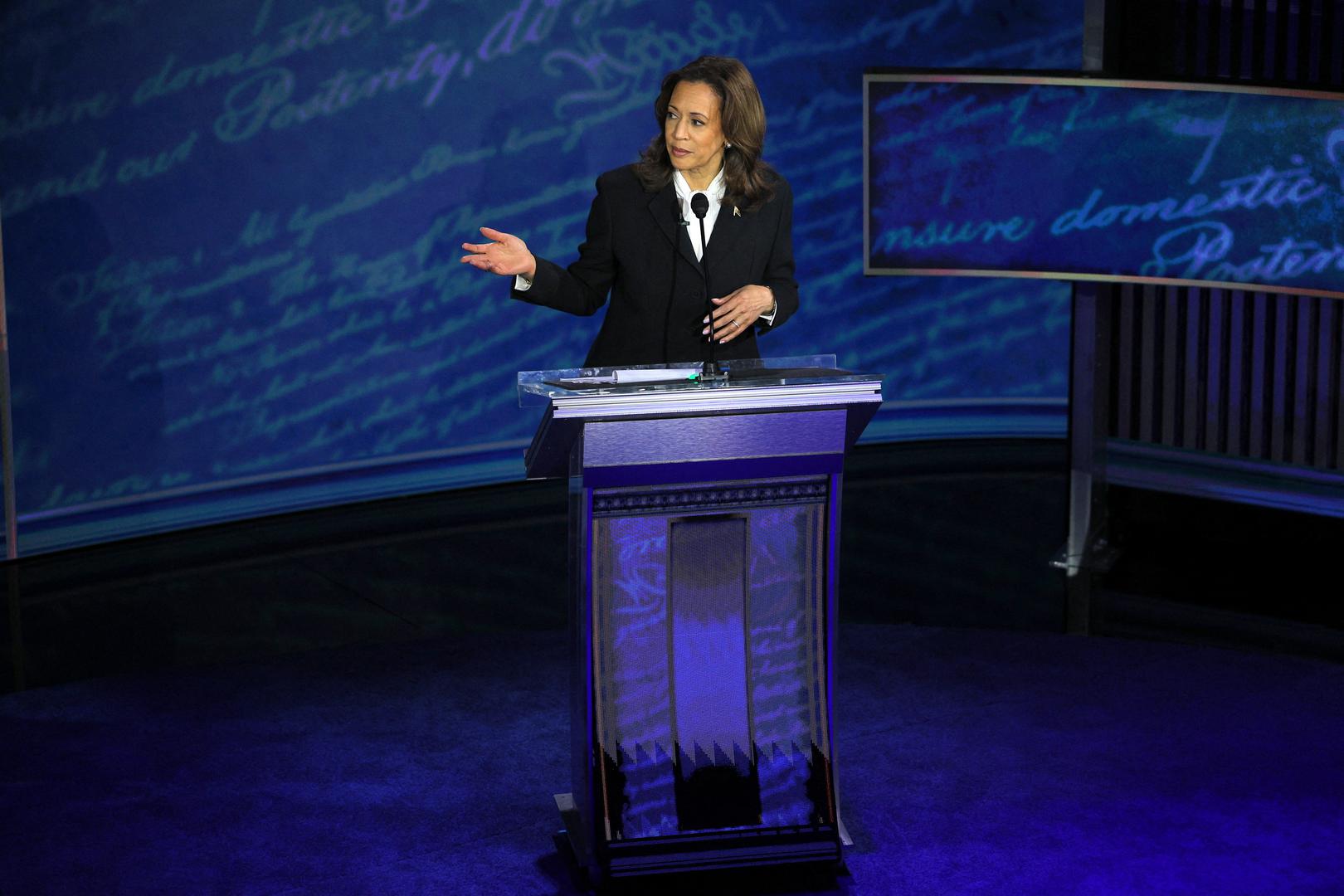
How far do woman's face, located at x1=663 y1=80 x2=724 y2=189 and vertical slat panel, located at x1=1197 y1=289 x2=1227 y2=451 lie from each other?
3.34 meters

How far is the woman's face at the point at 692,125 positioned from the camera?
2.85 meters

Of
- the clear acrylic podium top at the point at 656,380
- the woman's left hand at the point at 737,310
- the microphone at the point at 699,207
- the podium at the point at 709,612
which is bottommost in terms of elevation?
the podium at the point at 709,612

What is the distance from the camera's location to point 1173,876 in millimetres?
2717

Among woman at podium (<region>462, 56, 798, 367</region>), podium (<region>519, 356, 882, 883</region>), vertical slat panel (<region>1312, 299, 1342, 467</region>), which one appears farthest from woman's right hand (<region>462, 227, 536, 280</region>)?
vertical slat panel (<region>1312, 299, 1342, 467</region>)

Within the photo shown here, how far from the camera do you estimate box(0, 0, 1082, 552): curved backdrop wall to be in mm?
5645

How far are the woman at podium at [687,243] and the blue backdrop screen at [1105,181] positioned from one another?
178 cm

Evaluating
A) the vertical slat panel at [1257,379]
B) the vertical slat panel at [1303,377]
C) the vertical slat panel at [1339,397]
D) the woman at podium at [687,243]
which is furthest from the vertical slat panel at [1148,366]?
the woman at podium at [687,243]

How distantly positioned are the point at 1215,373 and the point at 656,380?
147 inches

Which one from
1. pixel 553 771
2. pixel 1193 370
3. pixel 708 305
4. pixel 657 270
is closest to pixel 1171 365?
pixel 1193 370

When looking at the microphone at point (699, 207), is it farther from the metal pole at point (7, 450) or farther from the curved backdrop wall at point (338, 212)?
the curved backdrop wall at point (338, 212)

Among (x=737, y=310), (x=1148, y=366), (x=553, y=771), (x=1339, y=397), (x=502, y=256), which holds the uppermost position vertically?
(x=502, y=256)

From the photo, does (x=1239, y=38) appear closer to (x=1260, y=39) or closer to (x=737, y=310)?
(x=1260, y=39)

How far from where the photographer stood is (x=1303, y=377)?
545cm

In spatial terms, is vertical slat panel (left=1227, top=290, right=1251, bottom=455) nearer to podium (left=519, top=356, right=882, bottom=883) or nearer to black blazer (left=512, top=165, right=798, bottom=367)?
black blazer (left=512, top=165, right=798, bottom=367)
